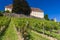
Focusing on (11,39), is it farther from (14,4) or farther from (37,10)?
(37,10)

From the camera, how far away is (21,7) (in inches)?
2484

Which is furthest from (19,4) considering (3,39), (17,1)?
(3,39)

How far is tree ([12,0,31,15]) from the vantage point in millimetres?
61425

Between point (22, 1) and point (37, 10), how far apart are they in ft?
187

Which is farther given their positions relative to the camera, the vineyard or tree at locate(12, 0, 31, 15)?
tree at locate(12, 0, 31, 15)

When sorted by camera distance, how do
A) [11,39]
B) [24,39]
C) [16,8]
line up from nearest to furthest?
[24,39]
[11,39]
[16,8]

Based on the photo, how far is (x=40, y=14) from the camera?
4700 inches

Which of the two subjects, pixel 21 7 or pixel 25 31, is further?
pixel 21 7

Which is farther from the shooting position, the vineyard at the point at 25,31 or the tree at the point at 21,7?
the tree at the point at 21,7

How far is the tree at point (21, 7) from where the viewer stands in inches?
2418

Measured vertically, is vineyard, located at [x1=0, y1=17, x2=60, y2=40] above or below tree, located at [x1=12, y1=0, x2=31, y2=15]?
below

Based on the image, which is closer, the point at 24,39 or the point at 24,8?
the point at 24,39

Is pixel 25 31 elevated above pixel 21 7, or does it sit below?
below

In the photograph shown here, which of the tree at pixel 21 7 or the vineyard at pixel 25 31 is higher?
the tree at pixel 21 7
